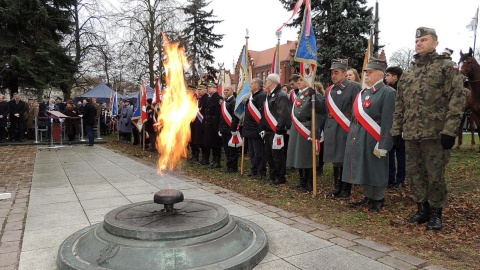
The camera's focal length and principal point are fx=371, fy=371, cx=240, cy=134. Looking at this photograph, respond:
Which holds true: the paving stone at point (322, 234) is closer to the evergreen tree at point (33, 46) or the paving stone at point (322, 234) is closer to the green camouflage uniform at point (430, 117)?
the green camouflage uniform at point (430, 117)

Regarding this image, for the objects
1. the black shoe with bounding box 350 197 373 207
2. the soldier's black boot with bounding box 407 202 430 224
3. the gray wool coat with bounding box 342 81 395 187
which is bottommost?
Answer: the black shoe with bounding box 350 197 373 207

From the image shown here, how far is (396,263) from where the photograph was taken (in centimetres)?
344

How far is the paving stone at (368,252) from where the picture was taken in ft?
11.9

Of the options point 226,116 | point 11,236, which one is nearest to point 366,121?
point 226,116

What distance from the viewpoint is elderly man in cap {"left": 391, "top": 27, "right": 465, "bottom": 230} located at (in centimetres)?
431

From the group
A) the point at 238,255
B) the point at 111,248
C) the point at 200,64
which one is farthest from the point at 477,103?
the point at 200,64

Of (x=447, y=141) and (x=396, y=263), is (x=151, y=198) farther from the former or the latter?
(x=447, y=141)

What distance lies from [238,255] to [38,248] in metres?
2.14

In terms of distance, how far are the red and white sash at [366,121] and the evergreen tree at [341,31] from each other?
17427 millimetres

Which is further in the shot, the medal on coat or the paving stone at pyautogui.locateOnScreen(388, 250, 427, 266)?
the medal on coat

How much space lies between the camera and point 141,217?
3906 millimetres

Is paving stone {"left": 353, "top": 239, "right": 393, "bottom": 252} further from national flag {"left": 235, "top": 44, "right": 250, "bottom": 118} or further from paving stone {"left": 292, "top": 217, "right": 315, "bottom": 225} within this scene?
national flag {"left": 235, "top": 44, "right": 250, "bottom": 118}

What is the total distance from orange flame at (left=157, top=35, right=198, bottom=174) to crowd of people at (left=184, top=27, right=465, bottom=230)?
2457 mm

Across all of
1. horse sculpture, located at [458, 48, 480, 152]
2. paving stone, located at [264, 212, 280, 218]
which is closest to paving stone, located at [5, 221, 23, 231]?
paving stone, located at [264, 212, 280, 218]
